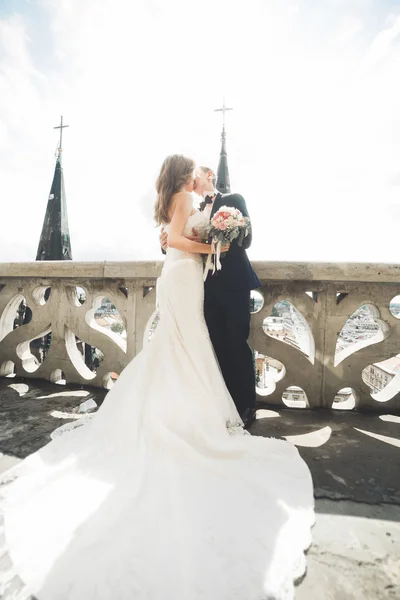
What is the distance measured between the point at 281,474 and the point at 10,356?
3.23 meters

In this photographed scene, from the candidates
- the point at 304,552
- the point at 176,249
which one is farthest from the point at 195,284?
the point at 304,552

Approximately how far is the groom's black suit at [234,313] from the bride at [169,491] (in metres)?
0.17

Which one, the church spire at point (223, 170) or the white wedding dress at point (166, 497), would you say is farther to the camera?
the church spire at point (223, 170)

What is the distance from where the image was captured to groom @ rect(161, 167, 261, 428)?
2.61 meters

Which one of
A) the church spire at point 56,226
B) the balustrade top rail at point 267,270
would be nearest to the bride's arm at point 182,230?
the balustrade top rail at point 267,270

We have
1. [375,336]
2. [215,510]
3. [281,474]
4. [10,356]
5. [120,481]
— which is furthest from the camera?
[10,356]

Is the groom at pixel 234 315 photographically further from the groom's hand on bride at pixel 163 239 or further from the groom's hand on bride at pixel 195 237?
the groom's hand on bride at pixel 163 239

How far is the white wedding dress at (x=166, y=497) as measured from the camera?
3.58 feet

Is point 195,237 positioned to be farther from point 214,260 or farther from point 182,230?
point 214,260

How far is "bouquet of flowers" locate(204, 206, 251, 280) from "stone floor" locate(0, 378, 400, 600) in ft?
4.87

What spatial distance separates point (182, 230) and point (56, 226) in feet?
89.6

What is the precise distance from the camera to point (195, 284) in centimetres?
261

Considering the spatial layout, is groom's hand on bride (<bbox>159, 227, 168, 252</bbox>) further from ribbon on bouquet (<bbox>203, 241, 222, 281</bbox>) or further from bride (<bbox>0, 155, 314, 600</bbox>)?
ribbon on bouquet (<bbox>203, 241, 222, 281</bbox>)

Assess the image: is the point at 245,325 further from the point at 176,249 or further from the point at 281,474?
the point at 281,474
